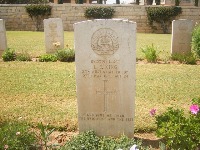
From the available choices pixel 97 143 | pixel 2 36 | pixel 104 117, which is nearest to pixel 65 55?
pixel 2 36

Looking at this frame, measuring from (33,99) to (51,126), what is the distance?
1654mm

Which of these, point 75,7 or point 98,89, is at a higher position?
point 75,7

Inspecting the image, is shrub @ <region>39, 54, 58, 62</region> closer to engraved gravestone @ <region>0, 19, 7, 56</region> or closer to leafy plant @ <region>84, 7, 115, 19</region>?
engraved gravestone @ <region>0, 19, 7, 56</region>

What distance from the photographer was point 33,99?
6234 mm

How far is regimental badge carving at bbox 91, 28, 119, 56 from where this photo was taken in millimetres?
3918

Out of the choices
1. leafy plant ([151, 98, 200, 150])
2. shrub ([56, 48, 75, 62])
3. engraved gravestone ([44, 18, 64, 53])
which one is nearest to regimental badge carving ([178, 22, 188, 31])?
shrub ([56, 48, 75, 62])


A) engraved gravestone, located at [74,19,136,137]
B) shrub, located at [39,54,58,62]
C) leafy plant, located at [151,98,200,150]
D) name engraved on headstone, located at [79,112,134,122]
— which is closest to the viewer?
leafy plant, located at [151,98,200,150]

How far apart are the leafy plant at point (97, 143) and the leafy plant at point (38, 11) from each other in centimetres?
2246

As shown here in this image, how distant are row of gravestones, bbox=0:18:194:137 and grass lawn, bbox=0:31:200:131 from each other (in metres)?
0.69

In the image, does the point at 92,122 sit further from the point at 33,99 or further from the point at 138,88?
the point at 138,88

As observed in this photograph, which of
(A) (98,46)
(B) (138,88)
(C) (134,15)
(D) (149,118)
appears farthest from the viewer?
(C) (134,15)

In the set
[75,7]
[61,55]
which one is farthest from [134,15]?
[61,55]

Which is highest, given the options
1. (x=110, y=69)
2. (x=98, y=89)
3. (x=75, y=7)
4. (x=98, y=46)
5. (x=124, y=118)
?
(x=75, y=7)

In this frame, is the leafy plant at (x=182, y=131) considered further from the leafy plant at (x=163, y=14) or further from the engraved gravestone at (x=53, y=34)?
the leafy plant at (x=163, y=14)
